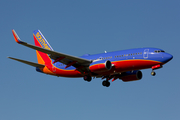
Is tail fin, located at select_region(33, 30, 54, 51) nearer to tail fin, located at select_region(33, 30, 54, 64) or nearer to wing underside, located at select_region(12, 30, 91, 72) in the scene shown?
tail fin, located at select_region(33, 30, 54, 64)

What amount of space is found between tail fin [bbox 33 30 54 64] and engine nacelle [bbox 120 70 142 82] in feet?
46.1

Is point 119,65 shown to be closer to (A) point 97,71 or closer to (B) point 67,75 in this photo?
(A) point 97,71

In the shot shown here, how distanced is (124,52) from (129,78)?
7.02 meters

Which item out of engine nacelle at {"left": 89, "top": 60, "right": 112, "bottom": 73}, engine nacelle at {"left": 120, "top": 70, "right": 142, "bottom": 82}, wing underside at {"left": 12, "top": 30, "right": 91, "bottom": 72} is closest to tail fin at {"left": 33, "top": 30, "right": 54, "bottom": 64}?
wing underside at {"left": 12, "top": 30, "right": 91, "bottom": 72}

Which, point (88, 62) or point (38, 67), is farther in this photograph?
point (38, 67)

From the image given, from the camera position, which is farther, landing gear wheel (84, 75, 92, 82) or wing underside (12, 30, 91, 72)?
landing gear wheel (84, 75, 92, 82)

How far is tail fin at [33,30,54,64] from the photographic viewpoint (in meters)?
56.2

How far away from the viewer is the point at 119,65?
45.7 meters

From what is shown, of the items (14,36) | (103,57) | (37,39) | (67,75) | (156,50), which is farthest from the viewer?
(37,39)

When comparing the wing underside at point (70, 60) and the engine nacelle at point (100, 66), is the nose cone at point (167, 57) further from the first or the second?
the wing underside at point (70, 60)

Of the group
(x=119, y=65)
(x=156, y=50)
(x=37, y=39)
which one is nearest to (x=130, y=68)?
(x=119, y=65)

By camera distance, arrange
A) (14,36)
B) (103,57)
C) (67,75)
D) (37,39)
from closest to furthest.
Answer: (14,36) < (103,57) < (67,75) < (37,39)

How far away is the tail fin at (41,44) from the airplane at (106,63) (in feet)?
8.02

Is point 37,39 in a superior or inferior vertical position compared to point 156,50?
superior
